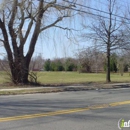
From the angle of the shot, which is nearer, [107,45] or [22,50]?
[22,50]

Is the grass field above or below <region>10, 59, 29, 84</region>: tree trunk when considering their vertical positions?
below

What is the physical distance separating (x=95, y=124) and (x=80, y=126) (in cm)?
51

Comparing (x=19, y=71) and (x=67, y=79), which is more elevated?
(x=19, y=71)

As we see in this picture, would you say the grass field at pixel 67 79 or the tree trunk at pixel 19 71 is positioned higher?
the tree trunk at pixel 19 71

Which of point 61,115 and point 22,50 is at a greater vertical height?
point 22,50

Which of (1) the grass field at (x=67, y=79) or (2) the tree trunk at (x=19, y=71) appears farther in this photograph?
(1) the grass field at (x=67, y=79)

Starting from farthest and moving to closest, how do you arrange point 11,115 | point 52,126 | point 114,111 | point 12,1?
1. point 12,1
2. point 114,111
3. point 11,115
4. point 52,126

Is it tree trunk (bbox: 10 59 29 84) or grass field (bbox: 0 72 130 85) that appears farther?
grass field (bbox: 0 72 130 85)

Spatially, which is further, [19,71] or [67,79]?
[67,79]

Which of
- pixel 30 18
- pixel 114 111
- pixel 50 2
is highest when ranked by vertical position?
pixel 50 2

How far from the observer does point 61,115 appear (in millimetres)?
7422

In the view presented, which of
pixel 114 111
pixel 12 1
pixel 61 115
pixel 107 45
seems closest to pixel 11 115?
pixel 61 115

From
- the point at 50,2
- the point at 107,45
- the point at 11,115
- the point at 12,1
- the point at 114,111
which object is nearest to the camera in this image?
the point at 11,115

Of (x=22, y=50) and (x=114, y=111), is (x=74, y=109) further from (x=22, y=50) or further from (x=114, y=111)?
(x=22, y=50)
